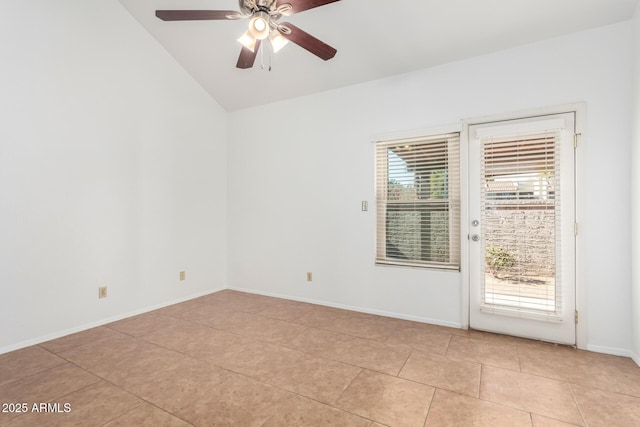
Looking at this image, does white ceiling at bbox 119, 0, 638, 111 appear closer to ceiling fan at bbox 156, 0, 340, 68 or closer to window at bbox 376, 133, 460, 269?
window at bbox 376, 133, 460, 269

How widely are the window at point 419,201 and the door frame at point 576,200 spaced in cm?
10

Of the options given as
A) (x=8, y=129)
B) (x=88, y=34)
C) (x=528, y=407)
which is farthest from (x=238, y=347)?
(x=88, y=34)

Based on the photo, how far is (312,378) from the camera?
7.30ft

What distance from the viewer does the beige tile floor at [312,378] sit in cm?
181

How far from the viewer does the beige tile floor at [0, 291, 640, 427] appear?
5.95ft

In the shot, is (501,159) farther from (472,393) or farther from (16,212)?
(16,212)

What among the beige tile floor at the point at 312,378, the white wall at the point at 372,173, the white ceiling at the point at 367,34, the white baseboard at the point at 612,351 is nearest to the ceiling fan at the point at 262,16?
the white ceiling at the point at 367,34

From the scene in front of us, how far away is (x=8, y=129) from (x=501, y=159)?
4.40 m

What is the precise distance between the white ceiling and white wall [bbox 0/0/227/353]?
0.42 m

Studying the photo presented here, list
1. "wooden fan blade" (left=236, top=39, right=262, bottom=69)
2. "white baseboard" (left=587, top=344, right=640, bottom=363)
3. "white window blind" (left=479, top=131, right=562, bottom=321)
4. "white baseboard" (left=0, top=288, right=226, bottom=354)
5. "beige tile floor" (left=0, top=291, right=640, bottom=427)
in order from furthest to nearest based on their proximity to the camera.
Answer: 1. "white window blind" (left=479, top=131, right=562, bottom=321)
2. "white baseboard" (left=0, top=288, right=226, bottom=354)
3. "white baseboard" (left=587, top=344, right=640, bottom=363)
4. "wooden fan blade" (left=236, top=39, right=262, bottom=69)
5. "beige tile floor" (left=0, top=291, right=640, bottom=427)

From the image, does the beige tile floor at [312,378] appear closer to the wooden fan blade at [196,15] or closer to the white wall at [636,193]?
the white wall at [636,193]

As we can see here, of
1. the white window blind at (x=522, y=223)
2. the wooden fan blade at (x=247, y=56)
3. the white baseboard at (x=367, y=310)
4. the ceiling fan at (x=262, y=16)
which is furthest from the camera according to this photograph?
the white baseboard at (x=367, y=310)

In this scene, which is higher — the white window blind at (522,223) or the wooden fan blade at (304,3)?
the wooden fan blade at (304,3)

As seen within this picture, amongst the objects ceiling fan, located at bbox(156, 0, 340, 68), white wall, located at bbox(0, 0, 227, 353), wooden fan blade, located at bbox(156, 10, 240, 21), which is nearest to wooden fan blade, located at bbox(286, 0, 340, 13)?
ceiling fan, located at bbox(156, 0, 340, 68)
